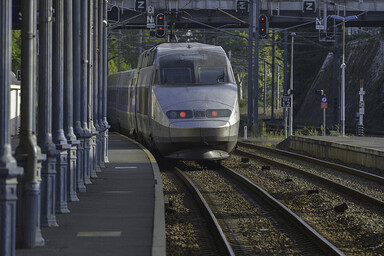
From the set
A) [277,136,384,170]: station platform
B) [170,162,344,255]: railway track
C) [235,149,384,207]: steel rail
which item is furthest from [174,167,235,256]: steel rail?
[277,136,384,170]: station platform

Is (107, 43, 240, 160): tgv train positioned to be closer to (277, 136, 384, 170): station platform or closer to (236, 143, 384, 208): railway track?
(236, 143, 384, 208): railway track

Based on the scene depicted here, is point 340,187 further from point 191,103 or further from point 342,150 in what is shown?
point 342,150

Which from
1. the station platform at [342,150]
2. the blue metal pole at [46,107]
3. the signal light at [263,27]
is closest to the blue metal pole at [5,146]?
the blue metal pole at [46,107]

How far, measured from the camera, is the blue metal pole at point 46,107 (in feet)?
38.6

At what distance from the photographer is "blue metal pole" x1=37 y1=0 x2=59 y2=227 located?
11766mm

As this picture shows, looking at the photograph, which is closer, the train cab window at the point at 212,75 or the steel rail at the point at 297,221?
the steel rail at the point at 297,221

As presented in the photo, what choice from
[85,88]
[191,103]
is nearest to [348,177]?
[191,103]

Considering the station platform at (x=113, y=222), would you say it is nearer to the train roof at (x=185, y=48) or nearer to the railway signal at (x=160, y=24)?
the train roof at (x=185, y=48)

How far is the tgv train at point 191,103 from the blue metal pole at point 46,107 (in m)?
11.5

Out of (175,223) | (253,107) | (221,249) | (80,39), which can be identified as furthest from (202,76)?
(253,107)

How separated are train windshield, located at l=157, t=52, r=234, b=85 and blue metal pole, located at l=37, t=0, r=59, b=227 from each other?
42.4 feet

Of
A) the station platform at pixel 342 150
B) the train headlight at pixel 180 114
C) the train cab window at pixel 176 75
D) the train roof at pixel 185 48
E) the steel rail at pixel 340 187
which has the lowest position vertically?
the steel rail at pixel 340 187

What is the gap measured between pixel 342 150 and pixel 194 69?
274 inches

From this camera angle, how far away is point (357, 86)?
64500 mm
